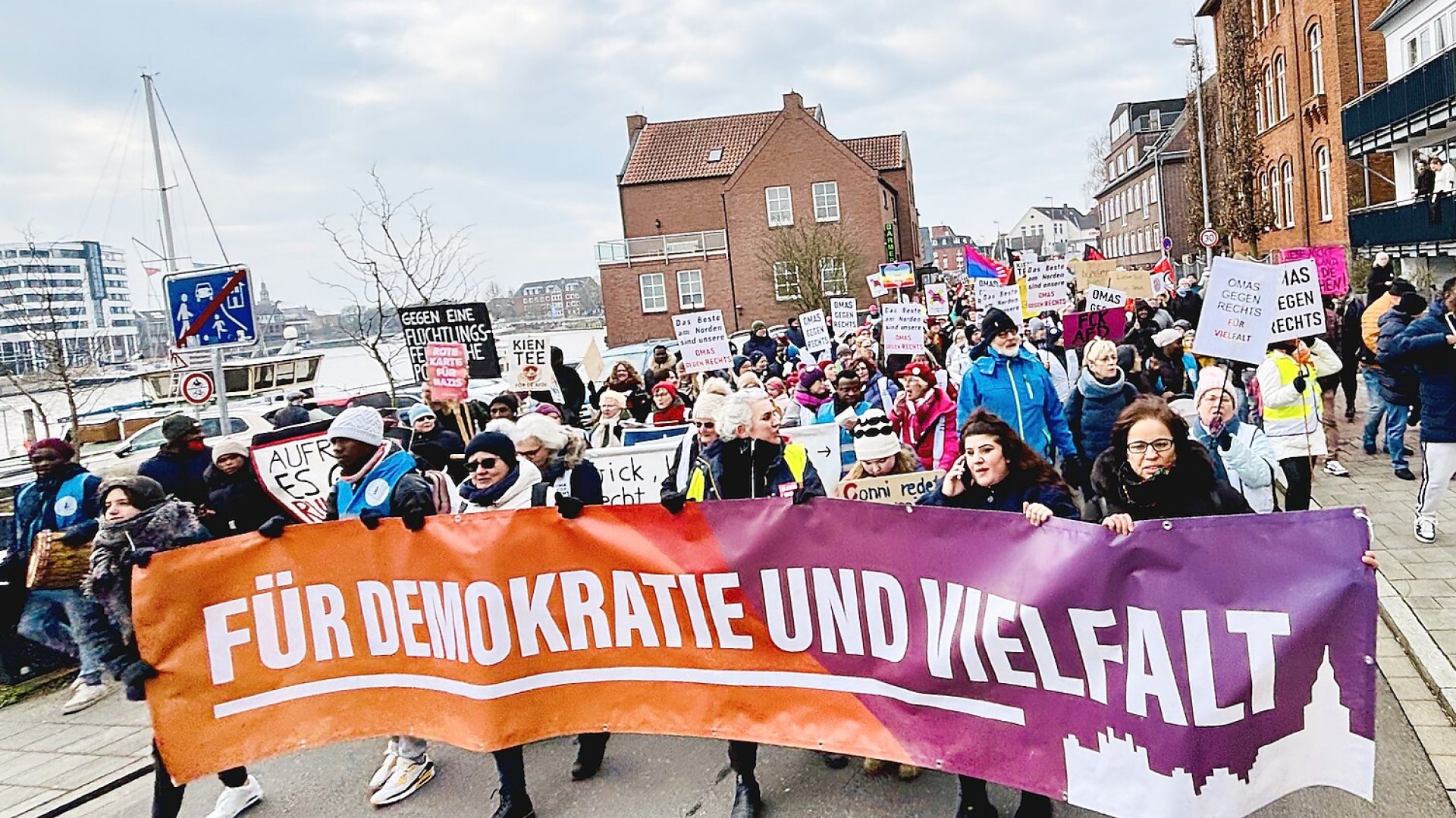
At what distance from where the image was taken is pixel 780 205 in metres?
48.9

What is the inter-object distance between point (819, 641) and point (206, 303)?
19.2 ft

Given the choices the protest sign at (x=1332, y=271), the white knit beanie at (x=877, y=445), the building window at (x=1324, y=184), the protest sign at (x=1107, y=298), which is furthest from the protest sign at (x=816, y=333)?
the building window at (x=1324, y=184)

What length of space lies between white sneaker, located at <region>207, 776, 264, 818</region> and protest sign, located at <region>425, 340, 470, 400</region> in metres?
4.62

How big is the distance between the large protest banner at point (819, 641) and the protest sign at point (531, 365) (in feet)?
25.4

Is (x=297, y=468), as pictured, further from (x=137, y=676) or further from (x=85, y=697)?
(x=137, y=676)

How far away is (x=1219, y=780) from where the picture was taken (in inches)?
132

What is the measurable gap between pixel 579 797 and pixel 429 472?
6.09 feet

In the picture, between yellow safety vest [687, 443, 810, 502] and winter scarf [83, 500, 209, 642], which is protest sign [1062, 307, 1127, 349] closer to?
yellow safety vest [687, 443, 810, 502]

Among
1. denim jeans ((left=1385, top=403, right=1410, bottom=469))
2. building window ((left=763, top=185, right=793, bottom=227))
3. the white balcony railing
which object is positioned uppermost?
building window ((left=763, top=185, right=793, bottom=227))

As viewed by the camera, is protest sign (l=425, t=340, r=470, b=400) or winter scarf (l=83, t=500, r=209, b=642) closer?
winter scarf (l=83, t=500, r=209, b=642)

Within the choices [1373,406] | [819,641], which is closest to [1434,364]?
[1373,406]

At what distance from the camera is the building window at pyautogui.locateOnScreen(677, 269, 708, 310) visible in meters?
47.8

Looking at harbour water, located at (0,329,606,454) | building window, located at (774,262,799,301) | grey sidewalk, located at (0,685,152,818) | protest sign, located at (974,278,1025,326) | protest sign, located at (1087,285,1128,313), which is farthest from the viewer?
building window, located at (774,262,799,301)

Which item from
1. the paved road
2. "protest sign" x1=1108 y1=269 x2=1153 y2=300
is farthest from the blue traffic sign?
"protest sign" x1=1108 y1=269 x2=1153 y2=300
